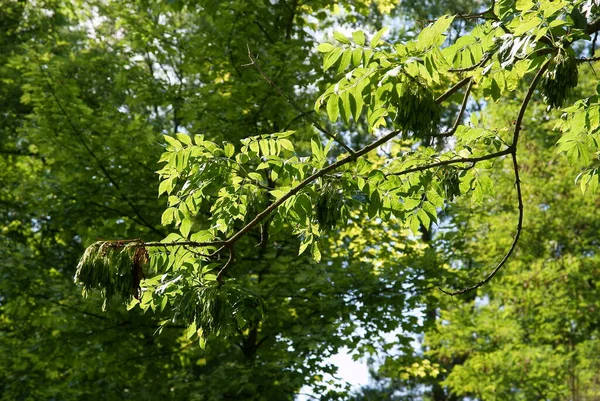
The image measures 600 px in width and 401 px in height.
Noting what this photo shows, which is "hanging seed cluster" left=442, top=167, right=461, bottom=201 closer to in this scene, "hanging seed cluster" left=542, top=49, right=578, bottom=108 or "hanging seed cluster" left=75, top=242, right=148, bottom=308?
"hanging seed cluster" left=542, top=49, right=578, bottom=108

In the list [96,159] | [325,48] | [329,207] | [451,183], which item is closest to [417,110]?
[325,48]

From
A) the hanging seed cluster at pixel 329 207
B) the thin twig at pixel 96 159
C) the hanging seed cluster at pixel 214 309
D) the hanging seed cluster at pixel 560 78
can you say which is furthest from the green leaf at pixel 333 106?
the thin twig at pixel 96 159

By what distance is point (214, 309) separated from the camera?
3707 millimetres

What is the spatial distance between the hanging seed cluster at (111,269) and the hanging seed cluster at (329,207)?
920mm

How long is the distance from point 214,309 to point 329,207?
2.53 ft

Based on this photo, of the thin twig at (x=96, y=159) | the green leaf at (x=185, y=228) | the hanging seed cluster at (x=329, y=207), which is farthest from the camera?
the thin twig at (x=96, y=159)

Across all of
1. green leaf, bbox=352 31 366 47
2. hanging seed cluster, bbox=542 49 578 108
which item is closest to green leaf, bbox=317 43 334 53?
green leaf, bbox=352 31 366 47

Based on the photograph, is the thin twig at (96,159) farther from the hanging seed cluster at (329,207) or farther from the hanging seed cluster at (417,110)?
the hanging seed cluster at (417,110)

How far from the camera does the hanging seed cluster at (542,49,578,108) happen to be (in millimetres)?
3236

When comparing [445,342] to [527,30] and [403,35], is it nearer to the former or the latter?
[403,35]

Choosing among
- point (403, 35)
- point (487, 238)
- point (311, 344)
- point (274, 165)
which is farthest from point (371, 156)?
point (274, 165)

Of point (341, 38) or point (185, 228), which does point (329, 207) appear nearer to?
point (341, 38)

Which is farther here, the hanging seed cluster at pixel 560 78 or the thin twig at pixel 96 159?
the thin twig at pixel 96 159

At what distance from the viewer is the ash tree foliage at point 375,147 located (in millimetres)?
3320
